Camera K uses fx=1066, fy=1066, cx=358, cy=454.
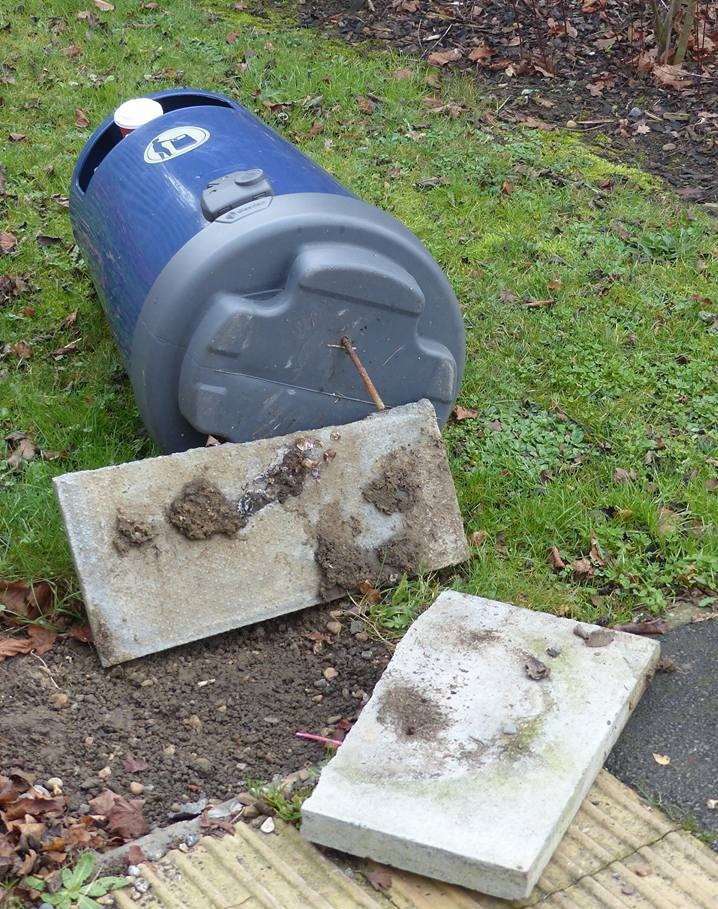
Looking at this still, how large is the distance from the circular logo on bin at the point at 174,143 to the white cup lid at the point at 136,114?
0.29 metres

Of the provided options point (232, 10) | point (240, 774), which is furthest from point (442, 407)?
point (232, 10)

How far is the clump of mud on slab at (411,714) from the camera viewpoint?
304cm

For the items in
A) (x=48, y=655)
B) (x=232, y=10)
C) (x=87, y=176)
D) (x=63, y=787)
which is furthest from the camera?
(x=232, y=10)

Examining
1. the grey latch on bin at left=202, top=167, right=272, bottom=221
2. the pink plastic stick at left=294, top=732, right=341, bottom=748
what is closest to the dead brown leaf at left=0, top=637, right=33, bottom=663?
the pink plastic stick at left=294, top=732, right=341, bottom=748

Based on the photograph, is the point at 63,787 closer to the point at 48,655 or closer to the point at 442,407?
the point at 48,655

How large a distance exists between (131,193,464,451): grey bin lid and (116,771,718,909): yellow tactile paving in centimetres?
156

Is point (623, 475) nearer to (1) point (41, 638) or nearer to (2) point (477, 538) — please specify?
(2) point (477, 538)

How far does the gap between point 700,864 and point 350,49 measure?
739 cm

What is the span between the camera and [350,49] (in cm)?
868

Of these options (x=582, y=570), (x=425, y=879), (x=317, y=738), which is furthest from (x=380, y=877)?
(x=582, y=570)

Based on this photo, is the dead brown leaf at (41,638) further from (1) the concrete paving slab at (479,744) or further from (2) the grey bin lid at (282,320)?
(1) the concrete paving slab at (479,744)

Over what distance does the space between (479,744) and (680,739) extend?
681 mm

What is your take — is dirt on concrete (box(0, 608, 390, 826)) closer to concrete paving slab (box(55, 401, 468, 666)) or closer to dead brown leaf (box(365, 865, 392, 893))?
concrete paving slab (box(55, 401, 468, 666))

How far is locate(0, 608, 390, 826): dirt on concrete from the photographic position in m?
3.08
